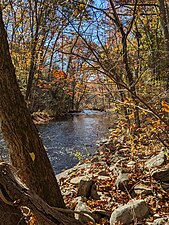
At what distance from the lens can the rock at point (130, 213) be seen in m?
2.21

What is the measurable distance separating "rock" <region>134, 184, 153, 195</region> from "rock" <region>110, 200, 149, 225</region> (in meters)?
0.39

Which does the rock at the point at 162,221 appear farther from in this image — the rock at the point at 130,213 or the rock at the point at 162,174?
the rock at the point at 162,174

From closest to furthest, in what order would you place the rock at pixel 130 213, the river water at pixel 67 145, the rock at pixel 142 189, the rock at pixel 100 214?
the rock at pixel 130 213, the rock at pixel 100 214, the rock at pixel 142 189, the river water at pixel 67 145

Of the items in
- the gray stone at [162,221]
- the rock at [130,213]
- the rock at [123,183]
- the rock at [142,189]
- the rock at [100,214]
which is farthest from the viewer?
the rock at [123,183]

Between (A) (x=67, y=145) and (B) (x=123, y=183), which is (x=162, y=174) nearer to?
(B) (x=123, y=183)

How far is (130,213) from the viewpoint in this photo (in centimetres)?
225

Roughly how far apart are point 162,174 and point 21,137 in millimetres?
1770

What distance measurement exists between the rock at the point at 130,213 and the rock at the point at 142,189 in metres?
0.39

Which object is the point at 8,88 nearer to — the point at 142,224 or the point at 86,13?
the point at 142,224

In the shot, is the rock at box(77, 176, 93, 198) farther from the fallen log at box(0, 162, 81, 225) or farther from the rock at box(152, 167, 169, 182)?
the fallen log at box(0, 162, 81, 225)

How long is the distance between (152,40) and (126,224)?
8.31 meters

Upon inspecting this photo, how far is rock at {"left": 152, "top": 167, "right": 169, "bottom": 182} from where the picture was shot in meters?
2.81

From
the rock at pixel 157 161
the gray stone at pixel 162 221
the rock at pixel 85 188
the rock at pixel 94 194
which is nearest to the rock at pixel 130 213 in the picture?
the gray stone at pixel 162 221

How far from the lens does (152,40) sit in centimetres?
922
